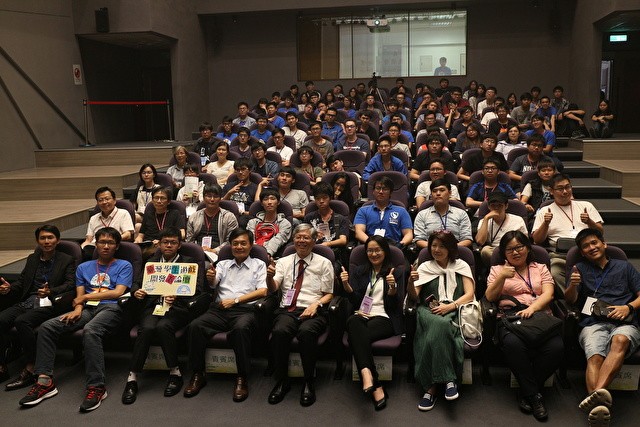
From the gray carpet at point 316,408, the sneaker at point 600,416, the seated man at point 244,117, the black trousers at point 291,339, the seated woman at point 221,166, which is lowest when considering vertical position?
the gray carpet at point 316,408

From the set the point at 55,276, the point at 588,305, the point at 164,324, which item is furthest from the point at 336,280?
the point at 55,276

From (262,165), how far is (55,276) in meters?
2.72

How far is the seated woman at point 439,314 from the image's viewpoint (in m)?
3.26

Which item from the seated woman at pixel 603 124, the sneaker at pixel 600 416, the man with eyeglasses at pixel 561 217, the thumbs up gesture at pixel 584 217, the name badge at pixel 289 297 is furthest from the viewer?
the seated woman at pixel 603 124

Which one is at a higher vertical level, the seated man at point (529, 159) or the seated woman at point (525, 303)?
the seated man at point (529, 159)

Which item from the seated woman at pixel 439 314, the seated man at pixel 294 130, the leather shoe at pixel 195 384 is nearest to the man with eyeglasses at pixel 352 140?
the seated man at pixel 294 130

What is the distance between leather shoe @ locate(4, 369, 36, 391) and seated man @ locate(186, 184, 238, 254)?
5.08 feet

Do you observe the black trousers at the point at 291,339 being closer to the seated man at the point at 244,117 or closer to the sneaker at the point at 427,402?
the sneaker at the point at 427,402

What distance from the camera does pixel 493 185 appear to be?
16.1ft

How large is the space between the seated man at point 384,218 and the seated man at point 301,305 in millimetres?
713

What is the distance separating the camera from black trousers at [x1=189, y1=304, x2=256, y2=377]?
352 cm

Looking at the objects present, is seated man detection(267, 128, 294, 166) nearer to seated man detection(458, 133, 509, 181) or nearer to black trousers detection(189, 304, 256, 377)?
→ seated man detection(458, 133, 509, 181)

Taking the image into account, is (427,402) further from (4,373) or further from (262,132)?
(262,132)

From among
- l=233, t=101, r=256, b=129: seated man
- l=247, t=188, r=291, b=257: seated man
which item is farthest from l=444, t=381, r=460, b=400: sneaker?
l=233, t=101, r=256, b=129: seated man
